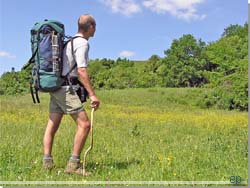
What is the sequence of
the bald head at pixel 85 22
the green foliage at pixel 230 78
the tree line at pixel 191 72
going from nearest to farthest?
the bald head at pixel 85 22
the green foliage at pixel 230 78
the tree line at pixel 191 72

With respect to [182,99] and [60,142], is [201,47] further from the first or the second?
[60,142]

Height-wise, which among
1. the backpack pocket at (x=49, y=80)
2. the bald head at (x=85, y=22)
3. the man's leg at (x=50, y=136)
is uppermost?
the bald head at (x=85, y=22)

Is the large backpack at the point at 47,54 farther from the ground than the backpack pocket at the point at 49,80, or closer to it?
farther from the ground

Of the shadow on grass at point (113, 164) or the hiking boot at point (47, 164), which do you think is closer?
the hiking boot at point (47, 164)

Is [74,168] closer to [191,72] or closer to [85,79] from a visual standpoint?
[85,79]

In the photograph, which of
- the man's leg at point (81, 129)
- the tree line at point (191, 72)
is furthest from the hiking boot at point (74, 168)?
the tree line at point (191, 72)

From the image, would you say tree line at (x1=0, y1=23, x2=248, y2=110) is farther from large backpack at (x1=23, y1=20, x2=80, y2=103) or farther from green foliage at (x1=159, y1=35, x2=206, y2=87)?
large backpack at (x1=23, y1=20, x2=80, y2=103)

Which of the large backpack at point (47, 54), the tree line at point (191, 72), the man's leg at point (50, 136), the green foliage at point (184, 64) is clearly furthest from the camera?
the green foliage at point (184, 64)

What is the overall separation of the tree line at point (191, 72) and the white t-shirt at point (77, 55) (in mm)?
31408

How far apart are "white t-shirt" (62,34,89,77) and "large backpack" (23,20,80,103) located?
0.08 m

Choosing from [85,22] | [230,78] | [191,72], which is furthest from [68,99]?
[191,72]

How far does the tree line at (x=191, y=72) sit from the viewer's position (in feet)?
124

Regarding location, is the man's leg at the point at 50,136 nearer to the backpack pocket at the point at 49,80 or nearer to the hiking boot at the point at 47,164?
the hiking boot at the point at 47,164

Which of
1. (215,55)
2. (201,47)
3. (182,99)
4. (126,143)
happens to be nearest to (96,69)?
(201,47)
